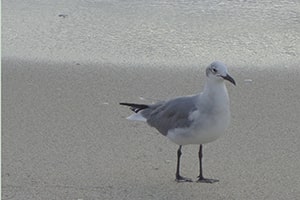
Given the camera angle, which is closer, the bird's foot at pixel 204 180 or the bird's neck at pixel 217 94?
the bird's neck at pixel 217 94

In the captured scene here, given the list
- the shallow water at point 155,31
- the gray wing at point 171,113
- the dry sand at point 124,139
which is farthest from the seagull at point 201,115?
Answer: the shallow water at point 155,31

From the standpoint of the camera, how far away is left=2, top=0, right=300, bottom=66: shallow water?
6824 millimetres

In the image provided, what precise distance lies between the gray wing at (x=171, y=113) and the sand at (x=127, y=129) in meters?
0.24

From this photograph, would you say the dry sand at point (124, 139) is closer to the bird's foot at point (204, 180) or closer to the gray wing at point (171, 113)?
the bird's foot at point (204, 180)

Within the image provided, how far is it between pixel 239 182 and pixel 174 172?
395mm

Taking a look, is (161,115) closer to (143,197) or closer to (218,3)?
(143,197)

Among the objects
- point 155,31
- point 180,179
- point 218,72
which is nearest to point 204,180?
point 180,179

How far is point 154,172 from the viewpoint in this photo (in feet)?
15.0

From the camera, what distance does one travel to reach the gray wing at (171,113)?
4.43 metres

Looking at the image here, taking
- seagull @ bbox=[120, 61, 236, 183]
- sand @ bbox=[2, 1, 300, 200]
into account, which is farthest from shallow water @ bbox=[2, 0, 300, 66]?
seagull @ bbox=[120, 61, 236, 183]

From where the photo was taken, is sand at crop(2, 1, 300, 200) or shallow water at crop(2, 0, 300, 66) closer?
sand at crop(2, 1, 300, 200)

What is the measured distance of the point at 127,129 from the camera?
520 cm

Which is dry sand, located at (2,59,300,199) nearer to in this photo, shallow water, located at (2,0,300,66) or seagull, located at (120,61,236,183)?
seagull, located at (120,61,236,183)

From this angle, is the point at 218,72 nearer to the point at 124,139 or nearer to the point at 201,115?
the point at 201,115
